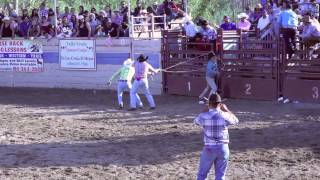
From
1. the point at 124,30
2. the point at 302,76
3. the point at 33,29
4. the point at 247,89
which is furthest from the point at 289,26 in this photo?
the point at 33,29

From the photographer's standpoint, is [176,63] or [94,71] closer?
[176,63]

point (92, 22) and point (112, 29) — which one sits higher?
point (92, 22)

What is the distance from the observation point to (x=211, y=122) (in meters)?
7.80

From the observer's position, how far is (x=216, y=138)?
776cm

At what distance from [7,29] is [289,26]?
42.0ft

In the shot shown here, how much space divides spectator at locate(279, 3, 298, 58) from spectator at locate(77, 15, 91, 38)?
26.8 feet

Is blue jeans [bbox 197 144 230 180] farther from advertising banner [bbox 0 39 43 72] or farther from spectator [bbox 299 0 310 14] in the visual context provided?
advertising banner [bbox 0 39 43 72]

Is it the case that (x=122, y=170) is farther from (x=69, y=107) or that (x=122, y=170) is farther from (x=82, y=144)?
(x=69, y=107)

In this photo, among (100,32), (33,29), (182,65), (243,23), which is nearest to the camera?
(243,23)

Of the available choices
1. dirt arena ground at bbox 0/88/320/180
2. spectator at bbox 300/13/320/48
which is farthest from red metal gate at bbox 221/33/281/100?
spectator at bbox 300/13/320/48

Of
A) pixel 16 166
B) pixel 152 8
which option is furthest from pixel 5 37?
pixel 16 166

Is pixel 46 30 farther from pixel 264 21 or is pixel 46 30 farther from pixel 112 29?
pixel 264 21

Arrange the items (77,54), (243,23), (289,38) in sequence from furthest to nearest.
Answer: (77,54), (243,23), (289,38)

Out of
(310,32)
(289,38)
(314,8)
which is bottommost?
(289,38)
